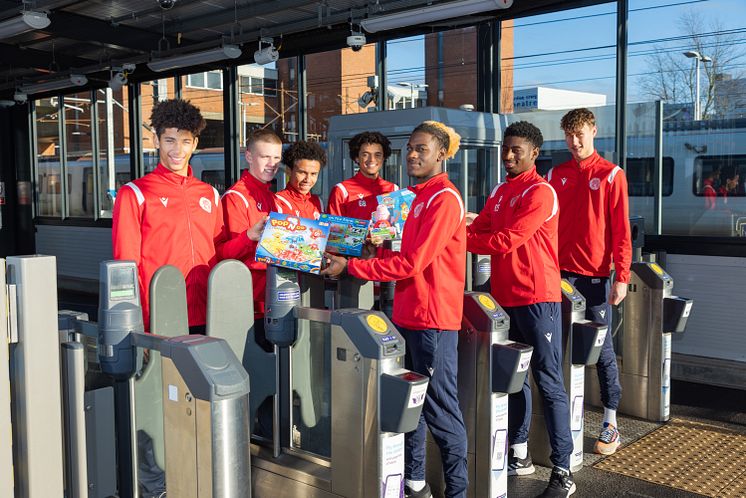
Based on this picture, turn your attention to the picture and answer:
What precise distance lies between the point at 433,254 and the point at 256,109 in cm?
632

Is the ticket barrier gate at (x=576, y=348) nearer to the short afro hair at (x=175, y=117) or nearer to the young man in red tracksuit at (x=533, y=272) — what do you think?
the young man in red tracksuit at (x=533, y=272)

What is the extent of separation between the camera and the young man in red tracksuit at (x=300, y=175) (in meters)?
3.96

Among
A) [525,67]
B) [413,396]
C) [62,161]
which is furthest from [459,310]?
[62,161]

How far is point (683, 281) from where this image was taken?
21.0ft

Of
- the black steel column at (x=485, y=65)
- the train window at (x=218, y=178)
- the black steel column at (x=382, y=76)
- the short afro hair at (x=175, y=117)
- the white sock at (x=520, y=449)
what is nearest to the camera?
the short afro hair at (x=175, y=117)

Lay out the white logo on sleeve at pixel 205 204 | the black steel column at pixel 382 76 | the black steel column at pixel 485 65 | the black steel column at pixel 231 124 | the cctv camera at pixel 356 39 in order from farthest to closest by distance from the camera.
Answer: the black steel column at pixel 231 124 → the black steel column at pixel 382 76 → the black steel column at pixel 485 65 → the cctv camera at pixel 356 39 → the white logo on sleeve at pixel 205 204

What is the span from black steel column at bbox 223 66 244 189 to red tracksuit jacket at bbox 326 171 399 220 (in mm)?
4729

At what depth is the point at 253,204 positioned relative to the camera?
385 cm

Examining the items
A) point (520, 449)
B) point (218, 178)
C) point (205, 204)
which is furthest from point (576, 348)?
point (218, 178)

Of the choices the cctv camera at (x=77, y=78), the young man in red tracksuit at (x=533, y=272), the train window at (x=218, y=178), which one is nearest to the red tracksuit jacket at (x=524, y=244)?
the young man in red tracksuit at (x=533, y=272)

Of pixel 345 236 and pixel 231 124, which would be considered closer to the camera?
pixel 345 236

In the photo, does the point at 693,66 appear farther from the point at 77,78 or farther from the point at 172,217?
the point at 77,78

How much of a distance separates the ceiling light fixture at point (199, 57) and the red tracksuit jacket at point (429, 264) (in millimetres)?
4727

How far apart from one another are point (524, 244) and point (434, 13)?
2.96 metres
